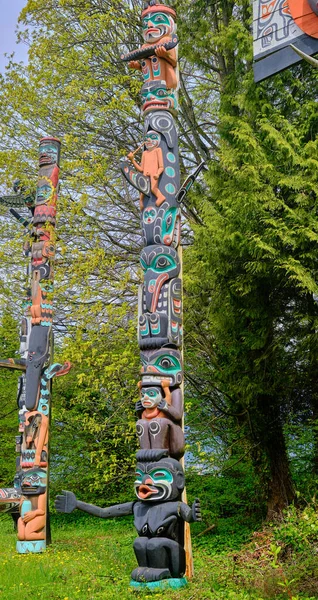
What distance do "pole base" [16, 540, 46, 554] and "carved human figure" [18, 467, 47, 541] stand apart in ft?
0.18

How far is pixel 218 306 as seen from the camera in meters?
9.92

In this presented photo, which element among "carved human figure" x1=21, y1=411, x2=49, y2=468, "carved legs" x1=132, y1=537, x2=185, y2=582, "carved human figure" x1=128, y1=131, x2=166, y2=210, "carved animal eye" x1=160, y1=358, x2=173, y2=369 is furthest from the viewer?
"carved human figure" x1=21, y1=411, x2=49, y2=468

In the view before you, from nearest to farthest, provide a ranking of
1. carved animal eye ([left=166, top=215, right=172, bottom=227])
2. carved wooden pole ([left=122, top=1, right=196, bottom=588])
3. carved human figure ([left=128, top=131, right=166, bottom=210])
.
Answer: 1. carved wooden pole ([left=122, top=1, right=196, bottom=588])
2. carved animal eye ([left=166, top=215, right=172, bottom=227])
3. carved human figure ([left=128, top=131, right=166, bottom=210])

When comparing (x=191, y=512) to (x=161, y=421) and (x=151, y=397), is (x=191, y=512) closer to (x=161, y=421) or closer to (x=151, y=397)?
(x=161, y=421)

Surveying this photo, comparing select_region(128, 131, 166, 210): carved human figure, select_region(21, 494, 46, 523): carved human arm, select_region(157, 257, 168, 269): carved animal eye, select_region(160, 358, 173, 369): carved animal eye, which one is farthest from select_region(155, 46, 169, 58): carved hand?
select_region(21, 494, 46, 523): carved human arm

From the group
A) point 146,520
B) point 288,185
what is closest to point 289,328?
point 288,185

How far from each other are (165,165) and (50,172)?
3.97 meters

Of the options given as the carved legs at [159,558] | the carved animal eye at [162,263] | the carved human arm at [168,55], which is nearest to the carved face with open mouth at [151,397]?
the carved legs at [159,558]

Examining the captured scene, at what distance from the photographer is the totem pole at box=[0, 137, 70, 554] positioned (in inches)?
384

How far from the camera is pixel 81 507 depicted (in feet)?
20.6

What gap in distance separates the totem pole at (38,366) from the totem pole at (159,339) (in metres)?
3.12

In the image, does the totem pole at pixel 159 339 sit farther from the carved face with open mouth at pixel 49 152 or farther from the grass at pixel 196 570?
the carved face with open mouth at pixel 49 152

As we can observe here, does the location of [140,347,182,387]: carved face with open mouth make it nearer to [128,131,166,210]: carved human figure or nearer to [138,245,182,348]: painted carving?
[138,245,182,348]: painted carving

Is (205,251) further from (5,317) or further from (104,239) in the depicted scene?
(5,317)
